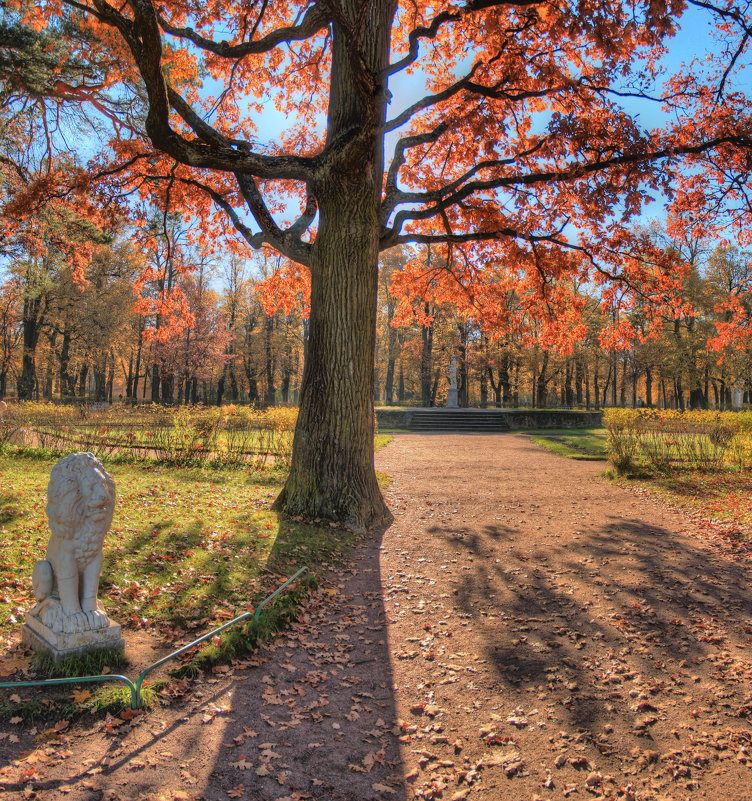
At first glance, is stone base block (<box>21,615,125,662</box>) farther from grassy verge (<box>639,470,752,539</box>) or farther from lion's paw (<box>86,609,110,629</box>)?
grassy verge (<box>639,470,752,539</box>)

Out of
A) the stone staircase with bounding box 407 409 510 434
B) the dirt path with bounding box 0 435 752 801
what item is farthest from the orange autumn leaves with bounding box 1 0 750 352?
the stone staircase with bounding box 407 409 510 434

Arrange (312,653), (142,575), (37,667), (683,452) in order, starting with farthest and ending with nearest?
(683,452), (142,575), (312,653), (37,667)

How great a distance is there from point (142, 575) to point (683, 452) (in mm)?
12651

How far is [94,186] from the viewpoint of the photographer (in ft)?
28.5

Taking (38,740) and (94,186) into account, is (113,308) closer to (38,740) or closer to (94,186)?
(94,186)

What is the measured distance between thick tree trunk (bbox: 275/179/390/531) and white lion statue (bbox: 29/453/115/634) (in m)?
3.61

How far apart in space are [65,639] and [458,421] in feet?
75.8

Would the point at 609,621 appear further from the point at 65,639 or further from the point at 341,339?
the point at 341,339

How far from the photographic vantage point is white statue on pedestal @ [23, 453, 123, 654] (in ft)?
9.94

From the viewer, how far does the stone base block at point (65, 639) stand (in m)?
3.09

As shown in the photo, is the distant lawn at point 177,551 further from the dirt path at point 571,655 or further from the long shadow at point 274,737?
the dirt path at point 571,655

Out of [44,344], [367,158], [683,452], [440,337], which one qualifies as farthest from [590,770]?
[44,344]

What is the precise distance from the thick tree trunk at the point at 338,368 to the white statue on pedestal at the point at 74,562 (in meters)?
3.60

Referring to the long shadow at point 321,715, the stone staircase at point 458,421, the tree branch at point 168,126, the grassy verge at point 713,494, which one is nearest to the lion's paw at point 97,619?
the long shadow at point 321,715
